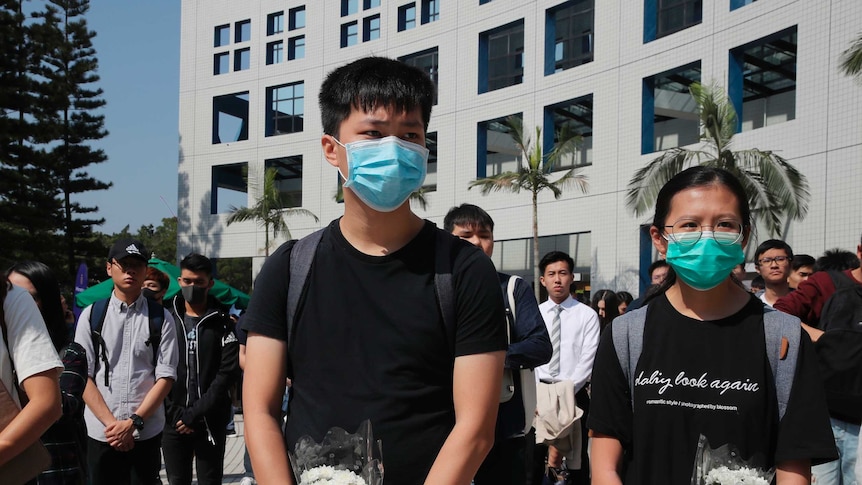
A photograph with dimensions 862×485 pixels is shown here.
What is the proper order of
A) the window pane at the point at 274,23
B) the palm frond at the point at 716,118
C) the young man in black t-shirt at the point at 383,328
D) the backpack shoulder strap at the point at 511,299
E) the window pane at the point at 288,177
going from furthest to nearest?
the window pane at the point at 274,23, the window pane at the point at 288,177, the palm frond at the point at 716,118, the backpack shoulder strap at the point at 511,299, the young man in black t-shirt at the point at 383,328

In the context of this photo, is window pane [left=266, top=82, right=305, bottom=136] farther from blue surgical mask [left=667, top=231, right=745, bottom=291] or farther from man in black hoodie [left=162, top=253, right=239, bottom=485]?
blue surgical mask [left=667, top=231, right=745, bottom=291]

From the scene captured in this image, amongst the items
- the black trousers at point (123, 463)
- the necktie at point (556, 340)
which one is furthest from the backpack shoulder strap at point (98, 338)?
the necktie at point (556, 340)

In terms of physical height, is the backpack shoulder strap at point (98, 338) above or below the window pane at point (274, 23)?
below

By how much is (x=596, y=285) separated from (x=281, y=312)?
22.5 metres

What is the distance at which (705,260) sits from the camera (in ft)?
8.09

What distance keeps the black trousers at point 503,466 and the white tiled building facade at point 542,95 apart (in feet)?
49.6

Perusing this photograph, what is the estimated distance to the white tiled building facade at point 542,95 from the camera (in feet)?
60.5

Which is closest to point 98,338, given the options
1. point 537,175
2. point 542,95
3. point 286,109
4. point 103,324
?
point 103,324

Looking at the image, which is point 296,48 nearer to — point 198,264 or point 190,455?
point 198,264

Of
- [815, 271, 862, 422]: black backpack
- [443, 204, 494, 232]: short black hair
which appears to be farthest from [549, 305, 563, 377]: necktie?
[815, 271, 862, 422]: black backpack

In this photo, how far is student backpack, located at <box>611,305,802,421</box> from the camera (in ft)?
7.60

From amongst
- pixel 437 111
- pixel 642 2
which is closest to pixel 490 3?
pixel 437 111

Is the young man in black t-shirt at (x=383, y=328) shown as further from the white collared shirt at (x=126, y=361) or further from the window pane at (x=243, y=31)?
the window pane at (x=243, y=31)

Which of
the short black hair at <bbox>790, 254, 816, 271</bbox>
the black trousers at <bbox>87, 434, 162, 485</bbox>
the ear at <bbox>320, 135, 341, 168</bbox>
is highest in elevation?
the ear at <bbox>320, 135, 341, 168</bbox>
